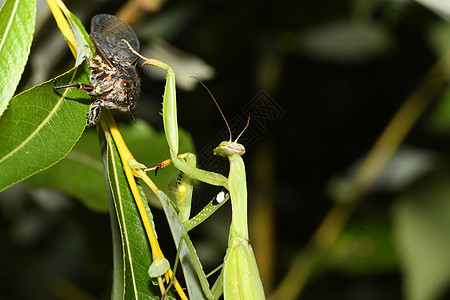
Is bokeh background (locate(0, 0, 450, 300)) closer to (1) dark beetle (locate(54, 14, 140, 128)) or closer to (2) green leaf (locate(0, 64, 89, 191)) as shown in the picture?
(1) dark beetle (locate(54, 14, 140, 128))

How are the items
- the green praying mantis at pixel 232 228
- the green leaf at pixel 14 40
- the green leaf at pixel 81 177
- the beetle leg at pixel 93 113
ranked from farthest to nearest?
1. the green leaf at pixel 81 177
2. the green praying mantis at pixel 232 228
3. the beetle leg at pixel 93 113
4. the green leaf at pixel 14 40

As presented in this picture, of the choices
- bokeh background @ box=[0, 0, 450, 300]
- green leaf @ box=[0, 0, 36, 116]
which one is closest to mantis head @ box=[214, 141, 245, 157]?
green leaf @ box=[0, 0, 36, 116]

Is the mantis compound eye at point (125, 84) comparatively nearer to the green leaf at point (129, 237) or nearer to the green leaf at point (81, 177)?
the green leaf at point (129, 237)

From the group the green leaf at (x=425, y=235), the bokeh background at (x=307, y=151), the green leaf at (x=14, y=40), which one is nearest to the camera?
the green leaf at (x=14, y=40)

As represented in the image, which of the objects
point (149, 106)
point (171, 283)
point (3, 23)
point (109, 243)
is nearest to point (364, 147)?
point (149, 106)

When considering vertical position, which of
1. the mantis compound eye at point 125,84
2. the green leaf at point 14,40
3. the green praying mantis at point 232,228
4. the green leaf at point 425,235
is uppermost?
the green leaf at point 14,40

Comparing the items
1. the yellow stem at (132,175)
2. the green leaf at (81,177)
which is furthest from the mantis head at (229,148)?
the green leaf at (81,177)
